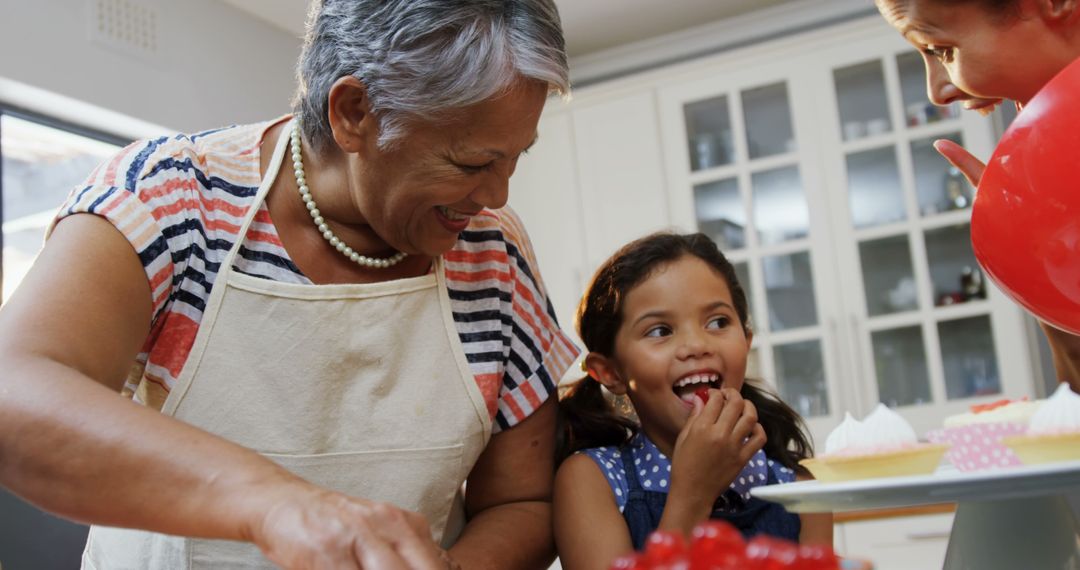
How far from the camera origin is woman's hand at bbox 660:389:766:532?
1161mm

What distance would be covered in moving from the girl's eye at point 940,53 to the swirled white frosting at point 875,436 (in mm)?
359

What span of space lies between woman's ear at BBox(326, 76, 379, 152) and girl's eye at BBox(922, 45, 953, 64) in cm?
57

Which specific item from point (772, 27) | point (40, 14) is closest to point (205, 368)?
point (40, 14)

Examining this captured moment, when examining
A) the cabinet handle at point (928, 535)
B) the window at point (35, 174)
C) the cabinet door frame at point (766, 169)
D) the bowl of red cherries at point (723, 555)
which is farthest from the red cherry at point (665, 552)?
the cabinet door frame at point (766, 169)

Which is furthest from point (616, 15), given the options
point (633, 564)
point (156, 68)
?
point (633, 564)

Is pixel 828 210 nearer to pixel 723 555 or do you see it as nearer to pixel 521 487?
pixel 521 487

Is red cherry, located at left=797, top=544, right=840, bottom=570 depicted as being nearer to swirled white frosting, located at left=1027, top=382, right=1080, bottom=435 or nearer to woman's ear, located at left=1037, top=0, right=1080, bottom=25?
swirled white frosting, located at left=1027, top=382, right=1080, bottom=435

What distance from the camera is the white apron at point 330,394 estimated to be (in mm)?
1061

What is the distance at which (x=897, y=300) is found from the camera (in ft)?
11.5

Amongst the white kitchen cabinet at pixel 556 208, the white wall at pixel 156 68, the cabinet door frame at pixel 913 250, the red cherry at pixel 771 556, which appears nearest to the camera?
the red cherry at pixel 771 556

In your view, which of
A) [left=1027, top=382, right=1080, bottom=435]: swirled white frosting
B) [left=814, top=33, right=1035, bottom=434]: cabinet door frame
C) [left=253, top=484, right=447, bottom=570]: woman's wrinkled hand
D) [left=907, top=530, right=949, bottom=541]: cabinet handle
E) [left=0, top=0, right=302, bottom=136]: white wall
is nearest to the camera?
[left=253, top=484, right=447, bottom=570]: woman's wrinkled hand

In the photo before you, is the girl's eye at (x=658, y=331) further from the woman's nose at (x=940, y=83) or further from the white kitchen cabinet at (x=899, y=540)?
the white kitchen cabinet at (x=899, y=540)

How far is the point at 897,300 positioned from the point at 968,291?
8.7 inches

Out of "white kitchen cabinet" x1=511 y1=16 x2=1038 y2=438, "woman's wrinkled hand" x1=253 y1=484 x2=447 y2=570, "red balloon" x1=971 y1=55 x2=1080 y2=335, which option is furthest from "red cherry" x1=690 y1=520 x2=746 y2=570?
"white kitchen cabinet" x1=511 y1=16 x2=1038 y2=438
